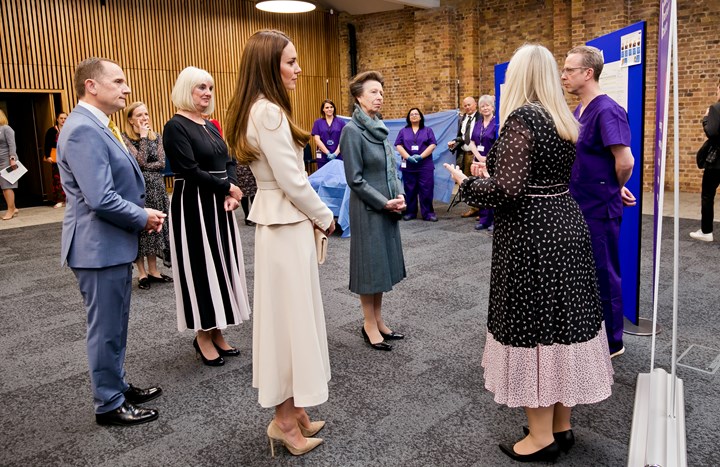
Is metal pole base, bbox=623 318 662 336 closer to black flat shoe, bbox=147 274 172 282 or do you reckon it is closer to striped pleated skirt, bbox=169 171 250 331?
striped pleated skirt, bbox=169 171 250 331

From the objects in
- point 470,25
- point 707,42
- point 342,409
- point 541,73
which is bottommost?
point 342,409

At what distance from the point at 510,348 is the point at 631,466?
59cm

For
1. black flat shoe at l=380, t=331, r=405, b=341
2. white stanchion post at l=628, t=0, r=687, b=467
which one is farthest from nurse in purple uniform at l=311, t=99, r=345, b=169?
white stanchion post at l=628, t=0, r=687, b=467

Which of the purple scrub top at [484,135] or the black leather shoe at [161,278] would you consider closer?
the black leather shoe at [161,278]

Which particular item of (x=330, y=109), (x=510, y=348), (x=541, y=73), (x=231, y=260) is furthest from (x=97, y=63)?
(x=330, y=109)

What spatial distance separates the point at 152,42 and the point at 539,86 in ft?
34.4

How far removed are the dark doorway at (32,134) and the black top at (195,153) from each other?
27.5 ft

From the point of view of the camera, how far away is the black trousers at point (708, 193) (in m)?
5.67

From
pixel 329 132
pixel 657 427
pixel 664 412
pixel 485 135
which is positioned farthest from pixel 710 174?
pixel 329 132

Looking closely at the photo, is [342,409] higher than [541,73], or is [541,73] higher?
[541,73]

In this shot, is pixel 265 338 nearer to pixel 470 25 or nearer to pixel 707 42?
pixel 707 42

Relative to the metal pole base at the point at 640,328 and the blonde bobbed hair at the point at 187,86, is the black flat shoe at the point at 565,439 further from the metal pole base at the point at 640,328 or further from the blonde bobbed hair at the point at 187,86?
the blonde bobbed hair at the point at 187,86

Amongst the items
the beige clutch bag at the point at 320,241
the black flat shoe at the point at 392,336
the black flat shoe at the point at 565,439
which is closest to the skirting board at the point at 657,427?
the black flat shoe at the point at 565,439

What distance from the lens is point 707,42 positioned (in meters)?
8.80
